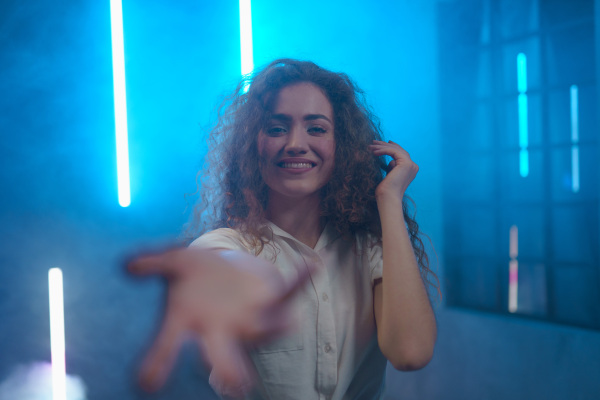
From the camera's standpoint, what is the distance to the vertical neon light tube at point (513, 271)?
1073 mm

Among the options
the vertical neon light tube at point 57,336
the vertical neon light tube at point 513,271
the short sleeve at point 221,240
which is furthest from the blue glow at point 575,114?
the vertical neon light tube at point 57,336

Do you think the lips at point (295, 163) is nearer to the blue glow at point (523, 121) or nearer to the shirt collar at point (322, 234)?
the shirt collar at point (322, 234)

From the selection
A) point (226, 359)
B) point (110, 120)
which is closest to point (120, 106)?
point (110, 120)

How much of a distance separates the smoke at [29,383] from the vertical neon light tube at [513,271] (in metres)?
1.14

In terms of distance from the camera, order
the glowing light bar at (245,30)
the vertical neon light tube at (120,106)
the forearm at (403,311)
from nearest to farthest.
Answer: the forearm at (403,311) < the glowing light bar at (245,30) < the vertical neon light tube at (120,106)

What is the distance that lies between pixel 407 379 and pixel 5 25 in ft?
4.69

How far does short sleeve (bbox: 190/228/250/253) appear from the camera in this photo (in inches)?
19.0

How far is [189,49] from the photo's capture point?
1008 mm

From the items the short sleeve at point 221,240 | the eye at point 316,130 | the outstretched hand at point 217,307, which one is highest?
the eye at point 316,130

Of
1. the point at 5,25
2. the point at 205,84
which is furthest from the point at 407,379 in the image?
the point at 5,25

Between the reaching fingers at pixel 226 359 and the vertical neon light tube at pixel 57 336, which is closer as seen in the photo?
the reaching fingers at pixel 226 359

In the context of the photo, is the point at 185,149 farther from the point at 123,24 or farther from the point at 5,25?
the point at 5,25

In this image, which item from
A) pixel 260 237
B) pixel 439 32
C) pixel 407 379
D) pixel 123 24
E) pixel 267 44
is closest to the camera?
pixel 260 237

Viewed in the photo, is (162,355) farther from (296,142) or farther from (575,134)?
(575,134)
